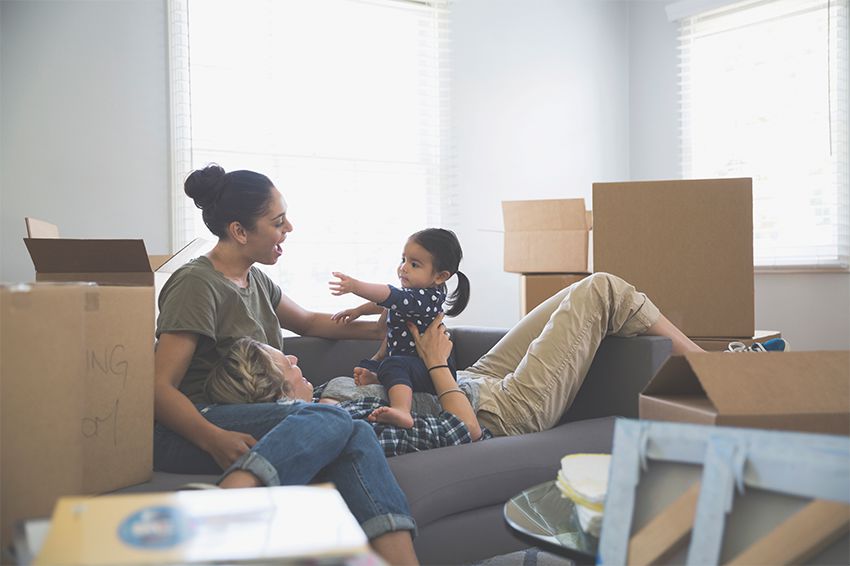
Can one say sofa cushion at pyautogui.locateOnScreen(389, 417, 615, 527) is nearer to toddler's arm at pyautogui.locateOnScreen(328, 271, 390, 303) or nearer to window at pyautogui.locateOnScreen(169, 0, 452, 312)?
toddler's arm at pyautogui.locateOnScreen(328, 271, 390, 303)

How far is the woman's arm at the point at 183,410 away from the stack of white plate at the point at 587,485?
0.74m

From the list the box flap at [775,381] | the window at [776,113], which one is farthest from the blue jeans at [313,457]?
the window at [776,113]

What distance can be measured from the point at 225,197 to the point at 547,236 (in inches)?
63.9

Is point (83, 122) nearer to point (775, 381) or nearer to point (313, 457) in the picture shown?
point (313, 457)

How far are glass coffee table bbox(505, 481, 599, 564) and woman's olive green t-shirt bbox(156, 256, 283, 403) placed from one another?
2.96 ft

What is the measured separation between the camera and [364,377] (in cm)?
217

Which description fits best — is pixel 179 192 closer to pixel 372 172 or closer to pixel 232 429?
pixel 372 172

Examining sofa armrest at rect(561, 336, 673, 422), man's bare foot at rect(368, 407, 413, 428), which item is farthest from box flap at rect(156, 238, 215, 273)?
sofa armrest at rect(561, 336, 673, 422)

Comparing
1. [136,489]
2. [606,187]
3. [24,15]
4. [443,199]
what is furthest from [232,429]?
[443,199]

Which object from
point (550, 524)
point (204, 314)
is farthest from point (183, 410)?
point (550, 524)

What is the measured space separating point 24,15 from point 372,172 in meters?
1.71

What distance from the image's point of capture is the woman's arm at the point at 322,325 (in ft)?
7.89

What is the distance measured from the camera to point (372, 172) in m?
3.94

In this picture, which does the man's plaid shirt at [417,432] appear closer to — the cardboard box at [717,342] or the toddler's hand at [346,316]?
the toddler's hand at [346,316]
